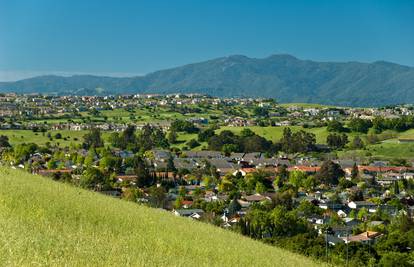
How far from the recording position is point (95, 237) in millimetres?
8953

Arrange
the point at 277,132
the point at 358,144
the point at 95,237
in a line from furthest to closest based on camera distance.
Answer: the point at 277,132
the point at 358,144
the point at 95,237

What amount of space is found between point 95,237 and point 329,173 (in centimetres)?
5222

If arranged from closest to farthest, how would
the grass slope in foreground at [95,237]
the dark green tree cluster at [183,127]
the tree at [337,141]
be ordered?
the grass slope in foreground at [95,237] < the tree at [337,141] < the dark green tree cluster at [183,127]

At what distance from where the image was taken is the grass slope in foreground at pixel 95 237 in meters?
7.16

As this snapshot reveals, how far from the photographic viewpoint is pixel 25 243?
7164 millimetres

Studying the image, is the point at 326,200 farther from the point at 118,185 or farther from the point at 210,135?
the point at 210,135

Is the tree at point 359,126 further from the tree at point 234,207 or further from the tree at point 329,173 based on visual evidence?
the tree at point 234,207

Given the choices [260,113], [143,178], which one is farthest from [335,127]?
[143,178]

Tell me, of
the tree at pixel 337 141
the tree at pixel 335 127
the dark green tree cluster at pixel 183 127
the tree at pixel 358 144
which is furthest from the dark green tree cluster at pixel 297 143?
the dark green tree cluster at pixel 183 127

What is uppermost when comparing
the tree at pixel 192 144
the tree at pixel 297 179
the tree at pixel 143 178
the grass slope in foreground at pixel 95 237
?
the grass slope in foreground at pixel 95 237

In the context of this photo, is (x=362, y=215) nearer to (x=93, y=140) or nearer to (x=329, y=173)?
(x=329, y=173)

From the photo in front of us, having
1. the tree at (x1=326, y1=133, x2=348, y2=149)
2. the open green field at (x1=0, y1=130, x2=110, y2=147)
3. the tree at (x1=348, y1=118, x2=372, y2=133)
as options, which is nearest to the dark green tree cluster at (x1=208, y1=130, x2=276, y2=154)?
the tree at (x1=326, y1=133, x2=348, y2=149)

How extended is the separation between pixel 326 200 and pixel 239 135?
43577mm

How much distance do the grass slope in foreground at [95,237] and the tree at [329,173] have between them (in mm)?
47049
